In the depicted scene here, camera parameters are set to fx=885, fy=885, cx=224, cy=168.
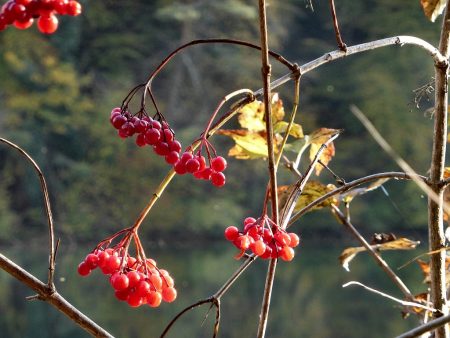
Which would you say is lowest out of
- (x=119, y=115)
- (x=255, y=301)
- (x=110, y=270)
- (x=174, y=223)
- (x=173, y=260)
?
(x=110, y=270)

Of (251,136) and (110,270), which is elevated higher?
(251,136)

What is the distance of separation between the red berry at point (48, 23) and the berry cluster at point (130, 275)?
0.12 meters

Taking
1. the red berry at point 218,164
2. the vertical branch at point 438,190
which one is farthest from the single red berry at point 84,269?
the vertical branch at point 438,190

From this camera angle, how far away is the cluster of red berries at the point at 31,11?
39 centimetres

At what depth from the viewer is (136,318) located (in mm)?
8492

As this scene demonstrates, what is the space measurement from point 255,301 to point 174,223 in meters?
5.33

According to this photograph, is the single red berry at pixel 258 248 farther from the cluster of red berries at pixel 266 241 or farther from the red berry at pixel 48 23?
the red berry at pixel 48 23

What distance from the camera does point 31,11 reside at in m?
0.40

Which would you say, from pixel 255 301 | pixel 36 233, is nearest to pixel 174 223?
Answer: pixel 36 233

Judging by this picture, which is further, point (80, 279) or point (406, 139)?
point (406, 139)

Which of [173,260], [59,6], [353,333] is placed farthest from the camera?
[173,260]

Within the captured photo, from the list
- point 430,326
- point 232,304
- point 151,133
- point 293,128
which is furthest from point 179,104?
point 430,326

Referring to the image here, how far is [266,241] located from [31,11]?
0.17 meters

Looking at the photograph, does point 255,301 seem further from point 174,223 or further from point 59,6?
point 59,6
